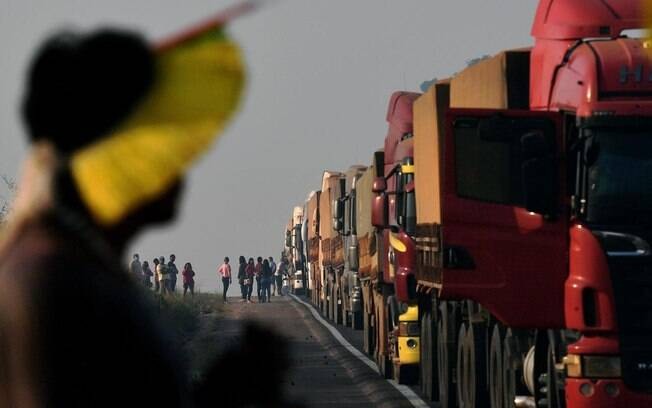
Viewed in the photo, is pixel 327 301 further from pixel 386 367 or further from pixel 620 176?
pixel 620 176

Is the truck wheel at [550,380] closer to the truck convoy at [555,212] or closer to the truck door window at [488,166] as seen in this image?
the truck convoy at [555,212]

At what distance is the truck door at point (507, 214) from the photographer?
13133mm

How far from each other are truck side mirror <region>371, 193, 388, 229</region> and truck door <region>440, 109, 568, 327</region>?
9.37 meters

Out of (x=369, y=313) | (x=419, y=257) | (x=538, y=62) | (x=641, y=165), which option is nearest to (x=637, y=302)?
(x=641, y=165)

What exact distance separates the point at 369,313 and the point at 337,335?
14.7 metres

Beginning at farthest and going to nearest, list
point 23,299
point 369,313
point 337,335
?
point 337,335
point 369,313
point 23,299

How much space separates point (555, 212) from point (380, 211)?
1097cm

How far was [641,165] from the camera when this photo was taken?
1280 centimetres

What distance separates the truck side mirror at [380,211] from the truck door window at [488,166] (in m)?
10.1

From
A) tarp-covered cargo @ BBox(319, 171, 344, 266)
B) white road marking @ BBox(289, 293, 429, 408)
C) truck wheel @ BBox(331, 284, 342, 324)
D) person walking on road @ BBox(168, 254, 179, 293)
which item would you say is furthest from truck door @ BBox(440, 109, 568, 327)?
person walking on road @ BBox(168, 254, 179, 293)

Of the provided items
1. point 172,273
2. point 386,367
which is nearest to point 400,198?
point 386,367

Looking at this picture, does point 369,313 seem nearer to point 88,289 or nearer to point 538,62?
point 538,62

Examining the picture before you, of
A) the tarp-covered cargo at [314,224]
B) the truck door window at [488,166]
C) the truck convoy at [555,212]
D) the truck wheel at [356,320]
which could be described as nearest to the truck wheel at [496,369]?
the truck convoy at [555,212]

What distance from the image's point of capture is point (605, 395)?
1327 centimetres
